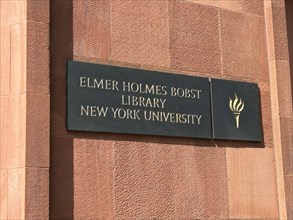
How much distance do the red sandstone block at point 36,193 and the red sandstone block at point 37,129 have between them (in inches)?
4.3

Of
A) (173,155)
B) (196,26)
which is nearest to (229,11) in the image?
(196,26)

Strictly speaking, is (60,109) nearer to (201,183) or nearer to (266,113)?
(201,183)

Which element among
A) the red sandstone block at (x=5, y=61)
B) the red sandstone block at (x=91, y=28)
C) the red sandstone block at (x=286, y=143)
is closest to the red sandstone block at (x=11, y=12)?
the red sandstone block at (x=5, y=61)

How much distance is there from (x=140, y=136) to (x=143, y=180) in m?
0.61

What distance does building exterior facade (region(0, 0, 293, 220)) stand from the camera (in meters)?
8.19

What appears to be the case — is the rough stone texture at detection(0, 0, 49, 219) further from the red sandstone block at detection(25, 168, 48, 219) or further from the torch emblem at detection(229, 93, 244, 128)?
the torch emblem at detection(229, 93, 244, 128)

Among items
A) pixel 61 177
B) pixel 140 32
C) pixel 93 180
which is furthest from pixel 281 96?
pixel 61 177

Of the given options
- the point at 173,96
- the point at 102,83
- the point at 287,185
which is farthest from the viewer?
the point at 287,185

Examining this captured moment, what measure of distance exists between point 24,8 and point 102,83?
145 cm

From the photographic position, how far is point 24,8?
8.36 metres

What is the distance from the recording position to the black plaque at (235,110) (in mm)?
9953

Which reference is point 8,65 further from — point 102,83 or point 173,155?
point 173,155

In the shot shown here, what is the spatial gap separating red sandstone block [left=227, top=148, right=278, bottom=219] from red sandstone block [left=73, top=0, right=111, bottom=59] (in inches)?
100

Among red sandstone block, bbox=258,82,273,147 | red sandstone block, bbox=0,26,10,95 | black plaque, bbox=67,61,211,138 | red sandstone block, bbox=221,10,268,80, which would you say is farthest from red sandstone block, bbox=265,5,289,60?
red sandstone block, bbox=0,26,10,95
